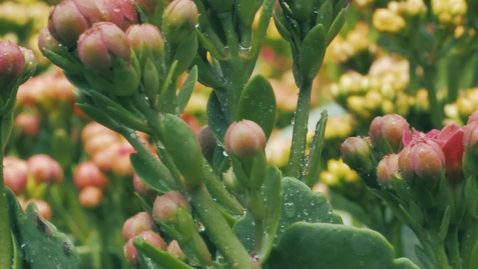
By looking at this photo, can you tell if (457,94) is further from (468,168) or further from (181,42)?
(181,42)

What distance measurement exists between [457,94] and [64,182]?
1.97 feet

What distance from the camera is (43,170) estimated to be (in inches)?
42.3

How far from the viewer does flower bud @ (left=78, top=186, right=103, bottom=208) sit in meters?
1.07

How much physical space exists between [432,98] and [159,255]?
67 cm

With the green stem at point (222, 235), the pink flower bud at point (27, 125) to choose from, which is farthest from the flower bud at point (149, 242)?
the pink flower bud at point (27, 125)

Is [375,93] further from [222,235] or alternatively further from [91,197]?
[222,235]

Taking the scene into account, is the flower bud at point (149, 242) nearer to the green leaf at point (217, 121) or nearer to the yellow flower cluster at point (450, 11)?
the green leaf at point (217, 121)

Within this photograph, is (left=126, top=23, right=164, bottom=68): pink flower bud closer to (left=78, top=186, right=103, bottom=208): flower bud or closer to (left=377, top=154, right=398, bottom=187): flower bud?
(left=377, top=154, right=398, bottom=187): flower bud

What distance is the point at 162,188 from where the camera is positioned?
55 cm

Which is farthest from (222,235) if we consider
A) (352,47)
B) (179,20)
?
(352,47)

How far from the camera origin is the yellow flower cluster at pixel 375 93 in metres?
1.09

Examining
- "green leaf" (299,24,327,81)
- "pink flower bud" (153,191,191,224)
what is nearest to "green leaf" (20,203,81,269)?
"pink flower bud" (153,191,191,224)

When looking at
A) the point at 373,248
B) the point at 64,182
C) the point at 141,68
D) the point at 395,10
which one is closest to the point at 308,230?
the point at 373,248

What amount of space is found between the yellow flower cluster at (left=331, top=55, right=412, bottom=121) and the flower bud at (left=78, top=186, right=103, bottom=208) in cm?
38
